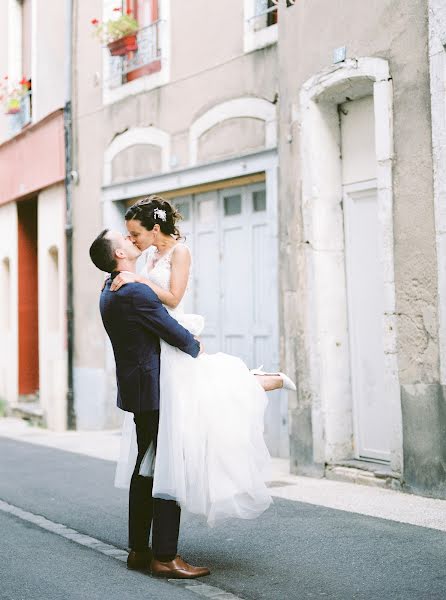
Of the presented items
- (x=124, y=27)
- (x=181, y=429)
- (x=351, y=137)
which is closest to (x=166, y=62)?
(x=124, y=27)

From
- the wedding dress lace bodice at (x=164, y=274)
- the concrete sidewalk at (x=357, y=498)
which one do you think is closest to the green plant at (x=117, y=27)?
the concrete sidewalk at (x=357, y=498)

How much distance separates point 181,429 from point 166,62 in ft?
24.7

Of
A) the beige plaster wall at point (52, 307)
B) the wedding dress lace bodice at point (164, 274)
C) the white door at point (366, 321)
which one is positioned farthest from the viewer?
the beige plaster wall at point (52, 307)

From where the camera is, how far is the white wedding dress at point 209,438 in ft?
17.3

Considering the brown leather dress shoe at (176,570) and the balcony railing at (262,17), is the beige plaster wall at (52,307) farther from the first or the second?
the brown leather dress shoe at (176,570)

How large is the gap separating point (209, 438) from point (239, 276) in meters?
5.88

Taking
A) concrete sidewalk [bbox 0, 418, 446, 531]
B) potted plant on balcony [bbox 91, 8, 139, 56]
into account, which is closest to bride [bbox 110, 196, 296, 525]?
concrete sidewalk [bbox 0, 418, 446, 531]

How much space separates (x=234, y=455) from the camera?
534 centimetres

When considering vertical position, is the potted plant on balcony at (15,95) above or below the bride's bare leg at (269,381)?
above

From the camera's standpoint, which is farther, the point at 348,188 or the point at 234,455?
the point at 348,188

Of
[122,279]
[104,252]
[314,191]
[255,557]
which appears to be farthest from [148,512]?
[314,191]

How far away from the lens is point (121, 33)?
42.2 ft

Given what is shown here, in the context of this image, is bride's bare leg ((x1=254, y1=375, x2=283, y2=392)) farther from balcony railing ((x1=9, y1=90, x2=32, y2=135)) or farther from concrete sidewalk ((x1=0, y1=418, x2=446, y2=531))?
balcony railing ((x1=9, y1=90, x2=32, y2=135))

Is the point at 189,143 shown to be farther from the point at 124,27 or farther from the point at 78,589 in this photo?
the point at 78,589
